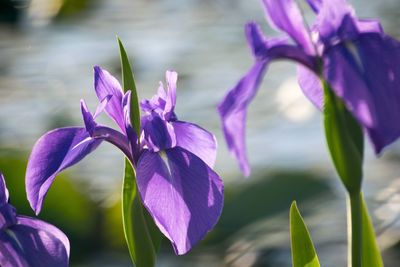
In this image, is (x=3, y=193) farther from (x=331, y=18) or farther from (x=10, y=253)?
(x=331, y=18)

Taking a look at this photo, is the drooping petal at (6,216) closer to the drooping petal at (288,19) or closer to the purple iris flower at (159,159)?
the purple iris flower at (159,159)

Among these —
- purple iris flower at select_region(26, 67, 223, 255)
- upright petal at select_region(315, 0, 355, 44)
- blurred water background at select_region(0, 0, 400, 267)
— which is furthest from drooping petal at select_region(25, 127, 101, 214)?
blurred water background at select_region(0, 0, 400, 267)

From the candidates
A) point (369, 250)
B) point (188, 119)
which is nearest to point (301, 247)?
point (369, 250)

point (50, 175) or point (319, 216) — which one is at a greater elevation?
point (50, 175)

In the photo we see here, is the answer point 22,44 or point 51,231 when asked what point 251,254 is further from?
point 22,44

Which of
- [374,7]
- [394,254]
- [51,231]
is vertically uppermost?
[51,231]

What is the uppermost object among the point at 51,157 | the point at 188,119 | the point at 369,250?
the point at 51,157

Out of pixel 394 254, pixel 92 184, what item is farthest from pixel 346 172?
pixel 92 184

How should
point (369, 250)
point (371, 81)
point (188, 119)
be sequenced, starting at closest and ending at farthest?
point (371, 81) < point (369, 250) < point (188, 119)
